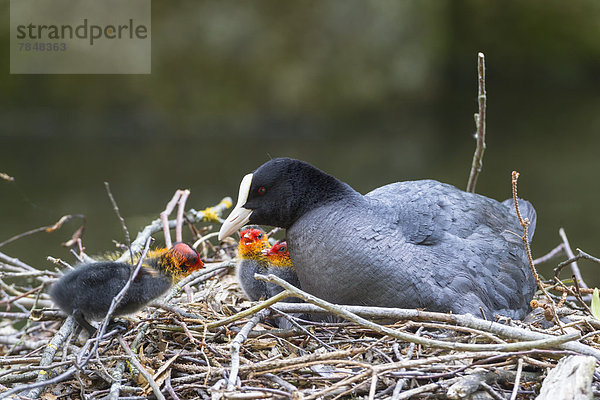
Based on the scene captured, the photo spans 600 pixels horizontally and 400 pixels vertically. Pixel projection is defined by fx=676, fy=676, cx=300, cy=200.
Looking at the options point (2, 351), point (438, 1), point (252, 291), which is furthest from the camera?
point (438, 1)

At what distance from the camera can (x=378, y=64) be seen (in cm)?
→ 1359

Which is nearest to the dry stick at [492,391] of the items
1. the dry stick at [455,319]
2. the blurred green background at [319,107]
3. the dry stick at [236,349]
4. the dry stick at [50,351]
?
the dry stick at [455,319]

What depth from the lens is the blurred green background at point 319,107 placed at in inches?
333

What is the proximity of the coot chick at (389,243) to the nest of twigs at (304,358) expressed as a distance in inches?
6.0

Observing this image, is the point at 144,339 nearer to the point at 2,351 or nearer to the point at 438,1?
the point at 2,351

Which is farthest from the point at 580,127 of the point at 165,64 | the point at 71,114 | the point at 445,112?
the point at 71,114

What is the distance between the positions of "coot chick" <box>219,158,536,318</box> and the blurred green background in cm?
455

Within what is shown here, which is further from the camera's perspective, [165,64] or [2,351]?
[165,64]

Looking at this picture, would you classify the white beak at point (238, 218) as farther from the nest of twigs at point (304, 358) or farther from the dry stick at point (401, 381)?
the dry stick at point (401, 381)

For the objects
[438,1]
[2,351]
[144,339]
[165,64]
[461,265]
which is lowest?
[2,351]

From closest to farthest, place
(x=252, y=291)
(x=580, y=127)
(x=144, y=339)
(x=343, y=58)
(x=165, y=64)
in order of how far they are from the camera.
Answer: (x=144, y=339)
(x=252, y=291)
(x=580, y=127)
(x=165, y=64)
(x=343, y=58)

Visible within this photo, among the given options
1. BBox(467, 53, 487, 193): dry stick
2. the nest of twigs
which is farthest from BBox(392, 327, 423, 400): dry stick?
BBox(467, 53, 487, 193): dry stick

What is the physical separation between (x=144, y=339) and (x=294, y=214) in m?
0.75

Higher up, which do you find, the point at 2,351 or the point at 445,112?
the point at 445,112
